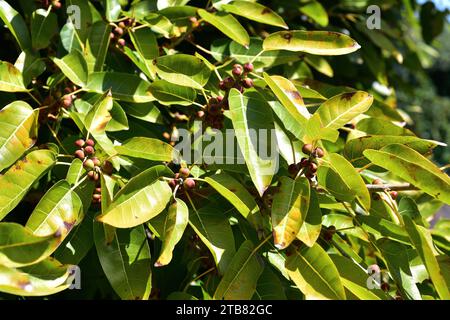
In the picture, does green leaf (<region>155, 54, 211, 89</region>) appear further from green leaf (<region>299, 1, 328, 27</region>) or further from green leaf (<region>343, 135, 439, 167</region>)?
green leaf (<region>299, 1, 328, 27</region>)

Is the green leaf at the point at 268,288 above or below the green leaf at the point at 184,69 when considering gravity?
below

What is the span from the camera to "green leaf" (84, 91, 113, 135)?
1.48 m

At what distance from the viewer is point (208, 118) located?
1.62 meters

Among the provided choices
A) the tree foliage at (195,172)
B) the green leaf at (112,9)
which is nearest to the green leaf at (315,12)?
the tree foliage at (195,172)

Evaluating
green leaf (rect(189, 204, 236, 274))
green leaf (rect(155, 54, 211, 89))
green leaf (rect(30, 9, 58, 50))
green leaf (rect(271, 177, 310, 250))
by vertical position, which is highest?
green leaf (rect(30, 9, 58, 50))

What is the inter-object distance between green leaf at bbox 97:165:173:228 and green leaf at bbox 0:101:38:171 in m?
0.31

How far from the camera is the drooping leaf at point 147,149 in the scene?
1.41m

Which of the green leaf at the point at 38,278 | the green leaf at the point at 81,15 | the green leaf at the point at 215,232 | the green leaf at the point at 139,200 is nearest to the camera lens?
the green leaf at the point at 38,278

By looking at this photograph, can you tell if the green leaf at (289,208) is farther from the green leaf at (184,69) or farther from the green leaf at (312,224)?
the green leaf at (184,69)

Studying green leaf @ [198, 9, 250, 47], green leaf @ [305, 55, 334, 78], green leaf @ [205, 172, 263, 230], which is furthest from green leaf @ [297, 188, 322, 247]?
green leaf @ [305, 55, 334, 78]

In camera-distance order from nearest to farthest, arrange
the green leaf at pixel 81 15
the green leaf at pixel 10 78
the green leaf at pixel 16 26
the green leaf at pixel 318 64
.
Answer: the green leaf at pixel 10 78, the green leaf at pixel 16 26, the green leaf at pixel 81 15, the green leaf at pixel 318 64

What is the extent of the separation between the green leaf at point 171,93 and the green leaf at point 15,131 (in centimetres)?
32

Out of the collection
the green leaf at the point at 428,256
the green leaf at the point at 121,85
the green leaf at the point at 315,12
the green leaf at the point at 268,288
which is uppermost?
the green leaf at the point at 121,85
